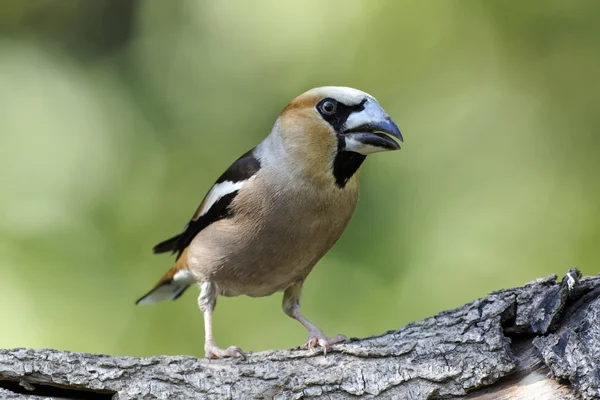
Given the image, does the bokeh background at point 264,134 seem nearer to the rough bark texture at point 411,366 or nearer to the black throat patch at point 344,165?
the black throat patch at point 344,165

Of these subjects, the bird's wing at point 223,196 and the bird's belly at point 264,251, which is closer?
the bird's belly at point 264,251

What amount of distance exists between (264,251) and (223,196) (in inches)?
20.4

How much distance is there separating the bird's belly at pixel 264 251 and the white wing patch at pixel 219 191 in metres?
0.19

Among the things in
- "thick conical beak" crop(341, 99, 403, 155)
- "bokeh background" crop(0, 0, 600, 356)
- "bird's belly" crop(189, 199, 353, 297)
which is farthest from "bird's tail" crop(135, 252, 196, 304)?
"thick conical beak" crop(341, 99, 403, 155)

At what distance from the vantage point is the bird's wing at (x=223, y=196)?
4.48 m

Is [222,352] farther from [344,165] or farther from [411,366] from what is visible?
[344,165]

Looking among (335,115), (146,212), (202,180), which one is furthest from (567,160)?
(146,212)

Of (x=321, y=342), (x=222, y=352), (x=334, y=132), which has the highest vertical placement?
(x=334, y=132)

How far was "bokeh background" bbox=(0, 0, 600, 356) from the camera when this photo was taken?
5191 mm

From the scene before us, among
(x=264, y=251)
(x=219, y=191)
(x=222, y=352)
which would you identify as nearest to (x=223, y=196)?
(x=219, y=191)

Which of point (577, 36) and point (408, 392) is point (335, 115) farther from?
point (577, 36)

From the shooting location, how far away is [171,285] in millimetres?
5340

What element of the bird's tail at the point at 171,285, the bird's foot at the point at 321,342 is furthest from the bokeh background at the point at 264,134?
the bird's foot at the point at 321,342

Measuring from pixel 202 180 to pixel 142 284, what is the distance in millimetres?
979
